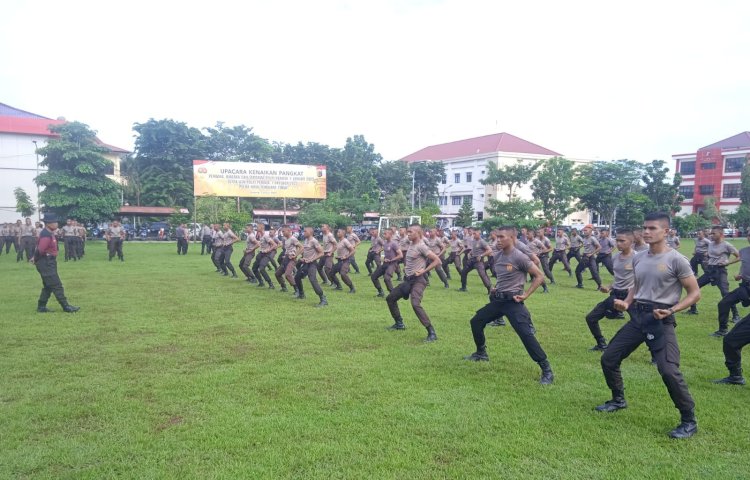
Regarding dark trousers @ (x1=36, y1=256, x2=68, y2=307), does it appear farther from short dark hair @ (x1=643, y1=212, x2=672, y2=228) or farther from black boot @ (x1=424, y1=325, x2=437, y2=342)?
short dark hair @ (x1=643, y1=212, x2=672, y2=228)

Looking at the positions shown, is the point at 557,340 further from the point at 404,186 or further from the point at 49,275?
the point at 404,186

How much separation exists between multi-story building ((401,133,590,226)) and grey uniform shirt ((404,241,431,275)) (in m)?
48.7

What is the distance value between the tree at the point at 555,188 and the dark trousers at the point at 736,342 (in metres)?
39.5

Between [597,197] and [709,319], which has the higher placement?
[597,197]

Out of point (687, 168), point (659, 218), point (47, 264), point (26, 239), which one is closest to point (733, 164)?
point (687, 168)

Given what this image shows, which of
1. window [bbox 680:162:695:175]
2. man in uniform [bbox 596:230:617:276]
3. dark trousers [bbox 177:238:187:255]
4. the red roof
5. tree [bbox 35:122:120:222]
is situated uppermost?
the red roof

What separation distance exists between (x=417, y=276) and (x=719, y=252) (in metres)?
6.62

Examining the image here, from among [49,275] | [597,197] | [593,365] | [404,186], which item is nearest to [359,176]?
[404,186]

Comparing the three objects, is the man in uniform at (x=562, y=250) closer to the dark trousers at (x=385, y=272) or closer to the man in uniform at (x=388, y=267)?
the man in uniform at (x=388, y=267)

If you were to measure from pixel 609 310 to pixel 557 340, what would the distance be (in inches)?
43.1

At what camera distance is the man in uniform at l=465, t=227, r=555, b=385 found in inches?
242

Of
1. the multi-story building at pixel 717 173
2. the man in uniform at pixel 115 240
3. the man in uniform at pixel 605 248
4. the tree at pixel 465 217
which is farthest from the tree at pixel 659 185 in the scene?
the man in uniform at pixel 115 240

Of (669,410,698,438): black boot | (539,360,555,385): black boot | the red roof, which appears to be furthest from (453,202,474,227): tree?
(669,410,698,438): black boot

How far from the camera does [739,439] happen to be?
4629 mm
